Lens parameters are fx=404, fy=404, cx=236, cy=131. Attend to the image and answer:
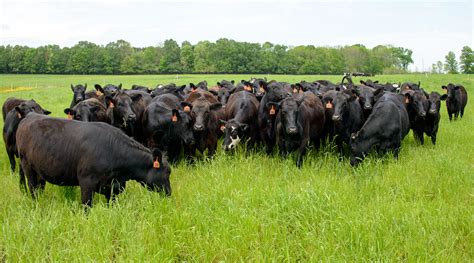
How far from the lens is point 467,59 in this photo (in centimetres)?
10175

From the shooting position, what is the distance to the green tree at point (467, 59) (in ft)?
329

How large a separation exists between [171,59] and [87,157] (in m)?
94.8

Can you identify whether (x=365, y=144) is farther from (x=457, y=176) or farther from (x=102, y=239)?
(x=102, y=239)

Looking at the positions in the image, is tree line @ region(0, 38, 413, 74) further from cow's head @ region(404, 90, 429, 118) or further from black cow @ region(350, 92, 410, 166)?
black cow @ region(350, 92, 410, 166)

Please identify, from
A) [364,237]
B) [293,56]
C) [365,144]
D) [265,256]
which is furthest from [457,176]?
[293,56]

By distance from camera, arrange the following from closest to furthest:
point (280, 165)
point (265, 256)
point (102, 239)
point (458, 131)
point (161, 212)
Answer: point (265, 256) < point (102, 239) < point (161, 212) < point (280, 165) < point (458, 131)

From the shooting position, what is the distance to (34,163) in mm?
6211

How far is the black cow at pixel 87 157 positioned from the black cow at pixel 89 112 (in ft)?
7.16

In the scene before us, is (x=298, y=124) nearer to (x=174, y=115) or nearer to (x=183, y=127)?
(x=183, y=127)

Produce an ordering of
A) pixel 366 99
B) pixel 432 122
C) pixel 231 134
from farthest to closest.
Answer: pixel 432 122 < pixel 366 99 < pixel 231 134

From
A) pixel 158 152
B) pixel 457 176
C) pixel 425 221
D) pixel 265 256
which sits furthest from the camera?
→ pixel 457 176

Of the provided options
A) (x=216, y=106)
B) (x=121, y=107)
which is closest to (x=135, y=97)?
(x=121, y=107)

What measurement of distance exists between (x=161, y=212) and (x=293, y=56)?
99381 mm

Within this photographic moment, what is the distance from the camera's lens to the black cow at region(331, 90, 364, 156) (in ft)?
32.7
